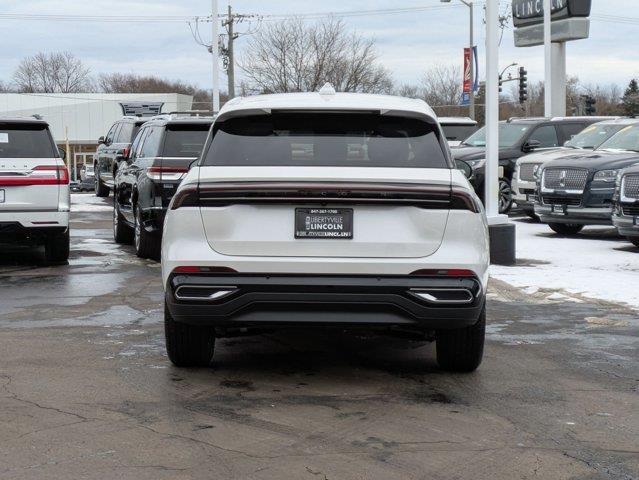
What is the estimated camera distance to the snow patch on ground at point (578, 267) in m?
11.2

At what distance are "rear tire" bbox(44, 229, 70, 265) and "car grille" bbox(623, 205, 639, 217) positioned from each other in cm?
751

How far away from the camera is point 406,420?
18.8 ft

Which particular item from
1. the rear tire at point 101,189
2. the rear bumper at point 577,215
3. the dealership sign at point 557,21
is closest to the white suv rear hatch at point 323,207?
the rear bumper at point 577,215

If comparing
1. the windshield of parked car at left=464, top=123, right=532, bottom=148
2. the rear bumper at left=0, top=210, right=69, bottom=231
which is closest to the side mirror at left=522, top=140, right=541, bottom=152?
the windshield of parked car at left=464, top=123, right=532, bottom=148

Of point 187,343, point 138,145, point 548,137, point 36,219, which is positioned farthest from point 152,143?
point 548,137

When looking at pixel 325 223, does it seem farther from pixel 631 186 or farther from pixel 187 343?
pixel 631 186

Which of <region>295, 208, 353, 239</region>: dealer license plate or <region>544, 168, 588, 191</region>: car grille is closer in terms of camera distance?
<region>295, 208, 353, 239</region>: dealer license plate

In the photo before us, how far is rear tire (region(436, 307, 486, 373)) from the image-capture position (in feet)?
22.1

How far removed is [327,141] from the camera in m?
6.63

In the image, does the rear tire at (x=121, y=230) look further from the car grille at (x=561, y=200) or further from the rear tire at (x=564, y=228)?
the rear tire at (x=564, y=228)

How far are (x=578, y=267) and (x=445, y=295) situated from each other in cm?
759

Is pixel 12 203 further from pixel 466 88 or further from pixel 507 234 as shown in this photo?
pixel 466 88

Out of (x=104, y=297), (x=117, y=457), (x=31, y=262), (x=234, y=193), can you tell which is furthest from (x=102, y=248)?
(x=117, y=457)

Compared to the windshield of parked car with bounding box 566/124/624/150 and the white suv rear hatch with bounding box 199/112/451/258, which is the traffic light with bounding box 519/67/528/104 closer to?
the windshield of parked car with bounding box 566/124/624/150
